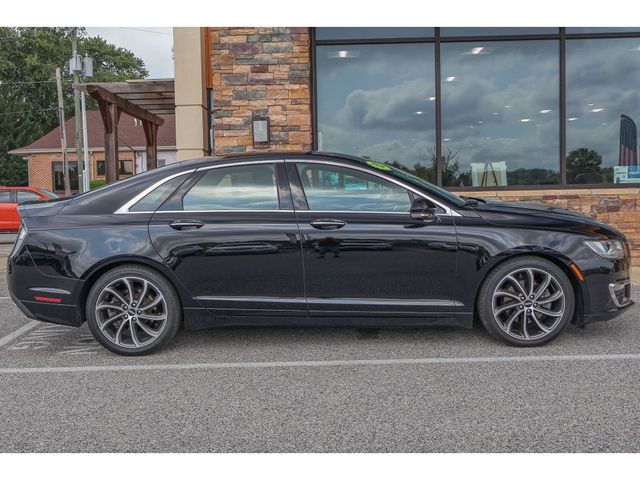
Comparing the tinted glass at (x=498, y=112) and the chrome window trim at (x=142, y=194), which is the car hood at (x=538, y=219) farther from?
the tinted glass at (x=498, y=112)

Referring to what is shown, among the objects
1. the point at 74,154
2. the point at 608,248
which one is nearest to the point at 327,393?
the point at 608,248

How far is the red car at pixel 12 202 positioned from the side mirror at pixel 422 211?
16.1 m

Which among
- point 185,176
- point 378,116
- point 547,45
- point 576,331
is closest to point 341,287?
point 185,176

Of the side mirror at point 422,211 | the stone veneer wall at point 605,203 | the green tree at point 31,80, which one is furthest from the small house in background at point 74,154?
the side mirror at point 422,211

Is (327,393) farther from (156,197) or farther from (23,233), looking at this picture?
(23,233)

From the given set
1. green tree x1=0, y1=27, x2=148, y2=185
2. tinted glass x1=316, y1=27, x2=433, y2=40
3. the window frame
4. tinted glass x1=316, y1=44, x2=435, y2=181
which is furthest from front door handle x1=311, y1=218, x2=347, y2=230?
green tree x1=0, y1=27, x2=148, y2=185

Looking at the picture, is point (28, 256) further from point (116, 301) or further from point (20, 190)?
point (20, 190)

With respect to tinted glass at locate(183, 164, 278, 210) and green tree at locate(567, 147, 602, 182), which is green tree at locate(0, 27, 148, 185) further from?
tinted glass at locate(183, 164, 278, 210)

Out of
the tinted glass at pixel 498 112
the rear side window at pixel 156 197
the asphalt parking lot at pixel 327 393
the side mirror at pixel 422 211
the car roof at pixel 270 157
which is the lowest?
the asphalt parking lot at pixel 327 393

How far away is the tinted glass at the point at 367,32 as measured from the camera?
32.9 ft

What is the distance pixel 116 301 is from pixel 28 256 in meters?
0.77

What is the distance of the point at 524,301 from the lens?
4828 mm

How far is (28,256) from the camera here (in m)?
4.87

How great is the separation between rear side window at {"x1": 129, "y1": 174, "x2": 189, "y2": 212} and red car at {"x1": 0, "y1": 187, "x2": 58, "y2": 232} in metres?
14.9
